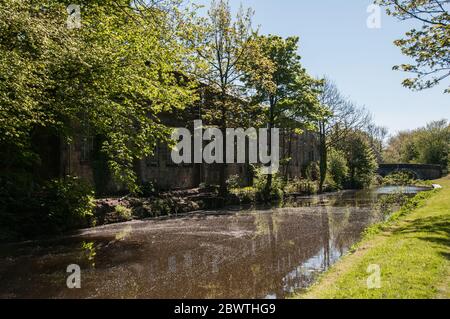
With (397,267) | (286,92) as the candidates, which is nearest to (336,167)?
(286,92)

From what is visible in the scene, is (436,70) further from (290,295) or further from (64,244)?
(64,244)

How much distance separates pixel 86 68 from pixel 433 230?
12090 mm

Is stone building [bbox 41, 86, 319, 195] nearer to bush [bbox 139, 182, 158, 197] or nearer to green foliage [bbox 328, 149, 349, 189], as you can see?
bush [bbox 139, 182, 158, 197]

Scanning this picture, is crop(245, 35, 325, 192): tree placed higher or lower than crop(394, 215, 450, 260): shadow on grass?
higher

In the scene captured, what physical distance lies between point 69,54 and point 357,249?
9.92 m

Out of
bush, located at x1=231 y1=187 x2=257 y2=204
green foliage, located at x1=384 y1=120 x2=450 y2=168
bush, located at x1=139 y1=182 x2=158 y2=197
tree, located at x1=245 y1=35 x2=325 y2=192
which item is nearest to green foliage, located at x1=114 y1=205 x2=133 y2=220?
bush, located at x1=139 y1=182 x2=158 y2=197

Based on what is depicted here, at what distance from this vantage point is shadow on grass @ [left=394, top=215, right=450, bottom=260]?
10.1 metres

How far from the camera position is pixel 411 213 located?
55.9 ft

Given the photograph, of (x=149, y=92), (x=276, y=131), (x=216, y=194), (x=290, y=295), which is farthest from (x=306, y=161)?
(x=290, y=295)

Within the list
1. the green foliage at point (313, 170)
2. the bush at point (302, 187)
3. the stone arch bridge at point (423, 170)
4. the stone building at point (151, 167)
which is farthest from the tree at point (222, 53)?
the stone arch bridge at point (423, 170)

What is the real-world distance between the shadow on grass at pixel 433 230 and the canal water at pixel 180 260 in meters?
1.74

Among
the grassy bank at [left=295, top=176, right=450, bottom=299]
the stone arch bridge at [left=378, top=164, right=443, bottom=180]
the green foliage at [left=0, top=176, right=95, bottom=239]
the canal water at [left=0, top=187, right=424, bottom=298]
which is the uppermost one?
the stone arch bridge at [left=378, top=164, right=443, bottom=180]

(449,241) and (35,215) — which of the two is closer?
(449,241)
